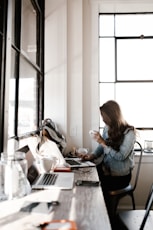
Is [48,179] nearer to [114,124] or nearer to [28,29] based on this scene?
[114,124]

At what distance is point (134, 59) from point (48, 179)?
6.97 ft

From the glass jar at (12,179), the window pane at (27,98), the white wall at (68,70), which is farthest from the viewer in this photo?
the white wall at (68,70)

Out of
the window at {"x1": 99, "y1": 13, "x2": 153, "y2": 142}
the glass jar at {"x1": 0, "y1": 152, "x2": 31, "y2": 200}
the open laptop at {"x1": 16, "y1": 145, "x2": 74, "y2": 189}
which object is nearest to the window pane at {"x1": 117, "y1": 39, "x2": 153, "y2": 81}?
the window at {"x1": 99, "y1": 13, "x2": 153, "y2": 142}

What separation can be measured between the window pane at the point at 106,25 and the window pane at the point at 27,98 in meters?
1.12

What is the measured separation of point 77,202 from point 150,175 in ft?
6.30

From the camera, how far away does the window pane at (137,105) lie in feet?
10.3

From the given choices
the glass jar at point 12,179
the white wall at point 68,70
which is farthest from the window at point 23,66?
the glass jar at point 12,179

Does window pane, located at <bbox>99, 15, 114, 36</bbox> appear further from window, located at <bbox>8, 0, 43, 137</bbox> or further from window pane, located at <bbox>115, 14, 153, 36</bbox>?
window, located at <bbox>8, 0, 43, 137</bbox>

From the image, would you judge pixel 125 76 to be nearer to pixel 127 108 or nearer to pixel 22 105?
pixel 127 108

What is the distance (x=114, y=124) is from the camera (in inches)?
94.7

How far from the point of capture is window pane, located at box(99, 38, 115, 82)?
3.14m

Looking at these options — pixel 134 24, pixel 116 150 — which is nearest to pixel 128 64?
pixel 134 24

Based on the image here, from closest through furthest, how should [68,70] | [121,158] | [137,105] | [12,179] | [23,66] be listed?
[12,179], [23,66], [121,158], [68,70], [137,105]

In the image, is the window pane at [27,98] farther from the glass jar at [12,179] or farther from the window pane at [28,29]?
the glass jar at [12,179]
